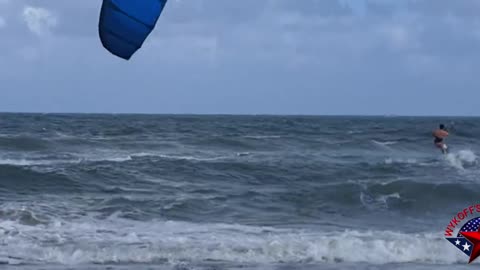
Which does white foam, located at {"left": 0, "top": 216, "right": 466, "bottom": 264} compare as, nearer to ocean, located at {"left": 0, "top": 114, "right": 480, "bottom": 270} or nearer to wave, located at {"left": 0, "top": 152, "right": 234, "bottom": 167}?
ocean, located at {"left": 0, "top": 114, "right": 480, "bottom": 270}

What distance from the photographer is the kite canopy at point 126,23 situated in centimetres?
491

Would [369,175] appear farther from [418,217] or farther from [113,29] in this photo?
[113,29]

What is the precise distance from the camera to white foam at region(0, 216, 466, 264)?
9.06 metres

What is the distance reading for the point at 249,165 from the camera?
20.3 m

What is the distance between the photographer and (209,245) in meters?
9.66

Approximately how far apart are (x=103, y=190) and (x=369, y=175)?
6.91m

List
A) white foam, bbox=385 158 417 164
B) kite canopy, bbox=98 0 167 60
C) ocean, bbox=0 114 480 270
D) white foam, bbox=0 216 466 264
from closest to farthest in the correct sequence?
kite canopy, bbox=98 0 167 60 → white foam, bbox=0 216 466 264 → ocean, bbox=0 114 480 270 → white foam, bbox=385 158 417 164

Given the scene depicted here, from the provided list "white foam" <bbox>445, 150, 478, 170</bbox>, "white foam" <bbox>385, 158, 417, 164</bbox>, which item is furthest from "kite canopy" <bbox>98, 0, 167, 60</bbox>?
"white foam" <bbox>385, 158, 417, 164</bbox>

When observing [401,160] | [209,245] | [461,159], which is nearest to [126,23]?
[209,245]

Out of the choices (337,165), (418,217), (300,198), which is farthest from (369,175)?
(418,217)

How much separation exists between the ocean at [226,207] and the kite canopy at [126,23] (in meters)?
3.81

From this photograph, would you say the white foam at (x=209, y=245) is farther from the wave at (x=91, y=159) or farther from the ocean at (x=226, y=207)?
the wave at (x=91, y=159)

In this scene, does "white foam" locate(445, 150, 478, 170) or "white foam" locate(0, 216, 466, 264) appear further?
"white foam" locate(445, 150, 478, 170)

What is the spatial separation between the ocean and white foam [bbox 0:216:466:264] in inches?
0.6
